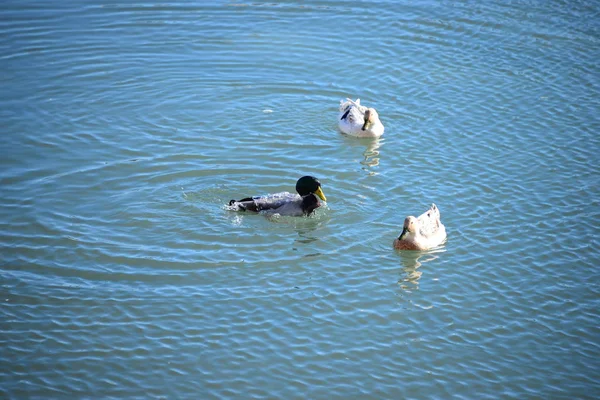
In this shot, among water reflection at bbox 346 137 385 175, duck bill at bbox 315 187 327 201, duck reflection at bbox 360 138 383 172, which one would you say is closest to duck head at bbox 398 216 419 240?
duck bill at bbox 315 187 327 201

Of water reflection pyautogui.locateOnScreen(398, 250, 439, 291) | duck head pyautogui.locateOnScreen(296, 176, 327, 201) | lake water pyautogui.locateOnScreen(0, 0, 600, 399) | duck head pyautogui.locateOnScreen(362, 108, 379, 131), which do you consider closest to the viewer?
lake water pyautogui.locateOnScreen(0, 0, 600, 399)

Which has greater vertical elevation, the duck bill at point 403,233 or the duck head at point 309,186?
the duck head at point 309,186

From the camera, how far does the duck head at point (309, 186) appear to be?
13758 millimetres

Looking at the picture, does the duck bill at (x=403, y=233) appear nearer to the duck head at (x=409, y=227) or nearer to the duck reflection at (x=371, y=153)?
the duck head at (x=409, y=227)

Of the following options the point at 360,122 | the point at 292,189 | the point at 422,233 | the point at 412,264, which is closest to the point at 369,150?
the point at 360,122

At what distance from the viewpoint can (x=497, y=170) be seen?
15.4m

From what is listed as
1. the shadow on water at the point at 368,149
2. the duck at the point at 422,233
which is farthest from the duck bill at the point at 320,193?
the shadow on water at the point at 368,149

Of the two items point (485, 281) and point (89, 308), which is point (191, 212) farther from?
point (485, 281)

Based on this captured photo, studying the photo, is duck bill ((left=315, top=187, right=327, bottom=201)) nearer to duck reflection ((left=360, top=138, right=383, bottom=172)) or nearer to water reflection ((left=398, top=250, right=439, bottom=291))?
water reflection ((left=398, top=250, right=439, bottom=291))

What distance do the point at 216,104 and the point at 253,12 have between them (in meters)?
6.07

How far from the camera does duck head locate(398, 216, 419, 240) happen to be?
1248 cm

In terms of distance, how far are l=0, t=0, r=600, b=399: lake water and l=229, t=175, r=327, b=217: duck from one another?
0.64 feet

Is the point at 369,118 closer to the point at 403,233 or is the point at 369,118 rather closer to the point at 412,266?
the point at 403,233

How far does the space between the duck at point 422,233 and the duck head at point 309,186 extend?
5.62ft
